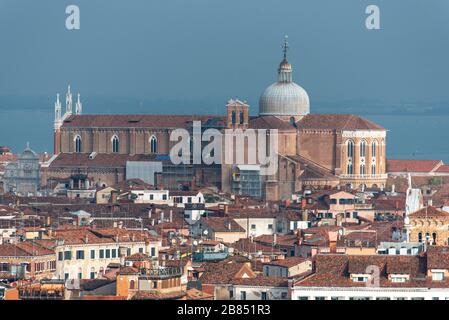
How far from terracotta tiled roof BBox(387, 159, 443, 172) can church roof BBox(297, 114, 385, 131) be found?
294 cm

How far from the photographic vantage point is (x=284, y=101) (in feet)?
244

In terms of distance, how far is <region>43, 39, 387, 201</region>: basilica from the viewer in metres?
66.2

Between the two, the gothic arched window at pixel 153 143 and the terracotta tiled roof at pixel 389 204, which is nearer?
the terracotta tiled roof at pixel 389 204

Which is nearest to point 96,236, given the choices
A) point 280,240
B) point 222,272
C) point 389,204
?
point 280,240

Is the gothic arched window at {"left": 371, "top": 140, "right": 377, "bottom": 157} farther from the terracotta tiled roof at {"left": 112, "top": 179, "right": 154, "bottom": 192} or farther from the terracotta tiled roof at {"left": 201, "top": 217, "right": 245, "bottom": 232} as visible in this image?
the terracotta tiled roof at {"left": 201, "top": 217, "right": 245, "bottom": 232}

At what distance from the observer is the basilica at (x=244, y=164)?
66.2 metres

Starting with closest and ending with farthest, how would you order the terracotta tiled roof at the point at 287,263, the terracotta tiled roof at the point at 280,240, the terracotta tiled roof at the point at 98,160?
1. the terracotta tiled roof at the point at 287,263
2. the terracotta tiled roof at the point at 280,240
3. the terracotta tiled roof at the point at 98,160

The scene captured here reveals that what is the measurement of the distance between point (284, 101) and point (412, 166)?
5.92m

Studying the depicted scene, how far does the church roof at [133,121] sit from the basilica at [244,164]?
40 millimetres

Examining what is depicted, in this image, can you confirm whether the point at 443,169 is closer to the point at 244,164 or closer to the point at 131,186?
the point at 244,164

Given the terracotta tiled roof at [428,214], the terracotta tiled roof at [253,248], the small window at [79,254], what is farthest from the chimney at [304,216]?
the small window at [79,254]

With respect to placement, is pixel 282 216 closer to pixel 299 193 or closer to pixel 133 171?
pixel 299 193

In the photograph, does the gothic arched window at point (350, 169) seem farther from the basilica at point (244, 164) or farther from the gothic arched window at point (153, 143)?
the gothic arched window at point (153, 143)

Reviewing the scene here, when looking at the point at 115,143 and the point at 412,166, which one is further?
the point at 412,166
